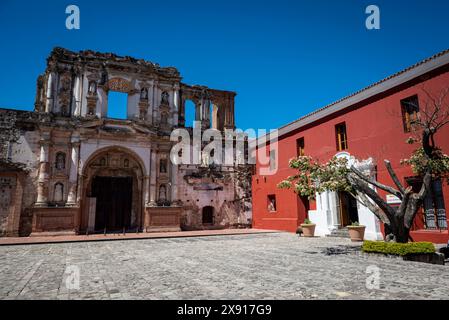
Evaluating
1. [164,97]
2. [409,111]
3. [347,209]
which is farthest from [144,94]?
[409,111]

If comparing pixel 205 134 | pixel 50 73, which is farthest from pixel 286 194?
pixel 50 73

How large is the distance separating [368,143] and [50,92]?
20.3 metres

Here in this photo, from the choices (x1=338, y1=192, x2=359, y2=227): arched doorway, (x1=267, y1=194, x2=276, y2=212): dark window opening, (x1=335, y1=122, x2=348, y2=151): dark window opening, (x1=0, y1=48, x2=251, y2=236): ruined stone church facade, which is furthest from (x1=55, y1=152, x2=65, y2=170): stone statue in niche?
(x1=338, y1=192, x2=359, y2=227): arched doorway

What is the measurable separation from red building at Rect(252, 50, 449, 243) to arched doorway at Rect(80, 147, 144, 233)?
1012 centimetres

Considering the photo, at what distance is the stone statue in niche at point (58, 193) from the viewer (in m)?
19.2

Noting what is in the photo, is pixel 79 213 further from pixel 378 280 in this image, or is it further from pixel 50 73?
pixel 378 280

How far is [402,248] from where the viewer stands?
8234 millimetres

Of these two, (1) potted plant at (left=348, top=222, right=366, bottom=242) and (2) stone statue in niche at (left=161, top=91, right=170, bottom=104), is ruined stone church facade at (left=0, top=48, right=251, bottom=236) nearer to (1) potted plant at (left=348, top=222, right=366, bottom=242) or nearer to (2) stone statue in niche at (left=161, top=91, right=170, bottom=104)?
(2) stone statue in niche at (left=161, top=91, right=170, bottom=104)

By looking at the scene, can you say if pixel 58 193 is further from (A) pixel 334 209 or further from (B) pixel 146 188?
(A) pixel 334 209

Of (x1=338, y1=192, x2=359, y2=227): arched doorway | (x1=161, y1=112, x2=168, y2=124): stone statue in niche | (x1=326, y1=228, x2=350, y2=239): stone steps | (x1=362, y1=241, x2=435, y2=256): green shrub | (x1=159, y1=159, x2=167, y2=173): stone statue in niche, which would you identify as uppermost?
(x1=161, y1=112, x2=168, y2=124): stone statue in niche

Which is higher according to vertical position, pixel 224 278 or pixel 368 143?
pixel 368 143

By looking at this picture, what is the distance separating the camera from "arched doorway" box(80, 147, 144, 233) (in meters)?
20.7

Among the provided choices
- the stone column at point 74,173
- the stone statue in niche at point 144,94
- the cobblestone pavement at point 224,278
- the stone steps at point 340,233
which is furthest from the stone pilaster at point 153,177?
the cobblestone pavement at point 224,278

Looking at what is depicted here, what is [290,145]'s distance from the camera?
63.9 ft
